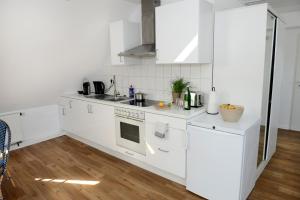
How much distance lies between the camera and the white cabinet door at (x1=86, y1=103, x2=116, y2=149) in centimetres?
307

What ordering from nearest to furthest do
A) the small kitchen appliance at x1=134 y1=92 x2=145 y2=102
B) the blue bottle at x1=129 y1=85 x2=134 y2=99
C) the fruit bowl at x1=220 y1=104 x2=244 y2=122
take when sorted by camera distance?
the fruit bowl at x1=220 y1=104 x2=244 y2=122, the small kitchen appliance at x1=134 y1=92 x2=145 y2=102, the blue bottle at x1=129 y1=85 x2=134 y2=99

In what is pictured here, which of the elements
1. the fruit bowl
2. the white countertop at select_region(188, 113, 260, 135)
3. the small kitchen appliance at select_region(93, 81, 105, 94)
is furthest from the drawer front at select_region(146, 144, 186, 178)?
the small kitchen appliance at select_region(93, 81, 105, 94)

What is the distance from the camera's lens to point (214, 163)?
6.40 feet

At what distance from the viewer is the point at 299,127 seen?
4172mm

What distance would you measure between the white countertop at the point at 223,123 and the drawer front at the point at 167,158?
1.26 feet

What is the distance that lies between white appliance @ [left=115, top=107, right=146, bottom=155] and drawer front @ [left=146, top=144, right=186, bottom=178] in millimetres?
151

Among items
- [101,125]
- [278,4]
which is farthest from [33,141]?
[278,4]

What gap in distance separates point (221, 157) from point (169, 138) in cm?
63

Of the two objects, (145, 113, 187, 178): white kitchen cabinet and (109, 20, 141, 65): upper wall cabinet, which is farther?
(109, 20, 141, 65): upper wall cabinet

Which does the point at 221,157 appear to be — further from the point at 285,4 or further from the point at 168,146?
the point at 285,4

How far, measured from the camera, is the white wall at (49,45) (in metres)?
2.39

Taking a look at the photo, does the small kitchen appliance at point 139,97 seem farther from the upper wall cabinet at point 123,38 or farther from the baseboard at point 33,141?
the baseboard at point 33,141

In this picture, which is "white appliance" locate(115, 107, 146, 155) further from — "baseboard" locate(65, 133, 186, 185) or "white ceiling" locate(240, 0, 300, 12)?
"white ceiling" locate(240, 0, 300, 12)

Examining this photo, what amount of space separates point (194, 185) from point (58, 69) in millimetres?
2682
